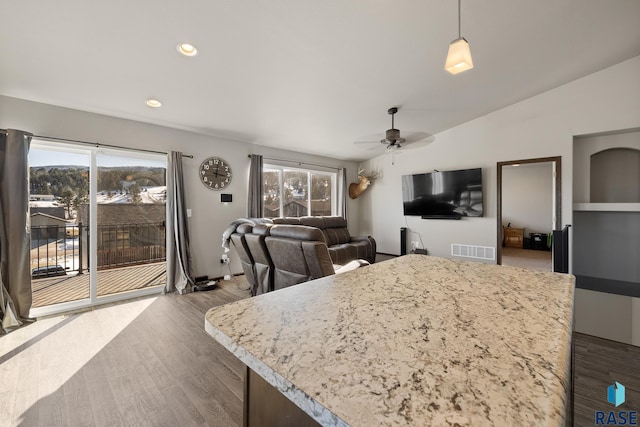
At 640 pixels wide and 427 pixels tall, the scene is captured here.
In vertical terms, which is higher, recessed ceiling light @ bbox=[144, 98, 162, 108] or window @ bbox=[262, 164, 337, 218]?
recessed ceiling light @ bbox=[144, 98, 162, 108]

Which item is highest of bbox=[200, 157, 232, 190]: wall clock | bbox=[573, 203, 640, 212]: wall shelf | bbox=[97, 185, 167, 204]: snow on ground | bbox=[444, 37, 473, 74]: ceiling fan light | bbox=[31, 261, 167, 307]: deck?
bbox=[444, 37, 473, 74]: ceiling fan light

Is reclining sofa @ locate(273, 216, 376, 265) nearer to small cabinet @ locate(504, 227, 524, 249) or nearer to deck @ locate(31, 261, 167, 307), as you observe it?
deck @ locate(31, 261, 167, 307)

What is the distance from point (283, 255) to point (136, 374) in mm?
1584

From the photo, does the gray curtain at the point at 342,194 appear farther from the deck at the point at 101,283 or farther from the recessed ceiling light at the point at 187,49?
the recessed ceiling light at the point at 187,49

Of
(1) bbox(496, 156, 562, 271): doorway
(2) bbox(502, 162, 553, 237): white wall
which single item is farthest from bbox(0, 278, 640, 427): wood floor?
(2) bbox(502, 162, 553, 237): white wall

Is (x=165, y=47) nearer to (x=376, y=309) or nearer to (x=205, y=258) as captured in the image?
(x=376, y=309)

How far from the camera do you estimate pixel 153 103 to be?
3.28 meters

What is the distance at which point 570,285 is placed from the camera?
1107 mm

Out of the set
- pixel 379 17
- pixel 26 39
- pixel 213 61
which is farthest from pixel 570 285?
pixel 26 39

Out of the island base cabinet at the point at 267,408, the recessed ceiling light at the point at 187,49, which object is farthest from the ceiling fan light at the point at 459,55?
the recessed ceiling light at the point at 187,49

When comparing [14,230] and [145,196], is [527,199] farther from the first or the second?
[14,230]

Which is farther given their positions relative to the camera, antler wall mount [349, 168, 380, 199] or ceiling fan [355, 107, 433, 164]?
antler wall mount [349, 168, 380, 199]

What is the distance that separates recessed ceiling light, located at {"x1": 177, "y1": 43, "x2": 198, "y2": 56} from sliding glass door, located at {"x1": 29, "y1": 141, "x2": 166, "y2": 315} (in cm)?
204

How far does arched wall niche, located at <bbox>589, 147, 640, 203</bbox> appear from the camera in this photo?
12.5 ft
